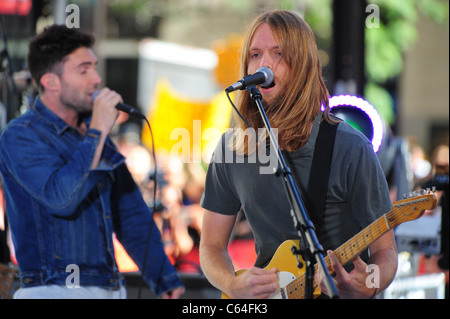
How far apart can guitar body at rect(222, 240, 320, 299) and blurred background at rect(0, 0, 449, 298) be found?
0.95 m

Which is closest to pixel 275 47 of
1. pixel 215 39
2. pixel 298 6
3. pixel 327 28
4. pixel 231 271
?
pixel 231 271

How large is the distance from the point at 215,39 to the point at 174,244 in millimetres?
13349

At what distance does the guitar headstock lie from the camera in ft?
7.86

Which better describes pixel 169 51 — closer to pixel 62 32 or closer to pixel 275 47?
pixel 62 32

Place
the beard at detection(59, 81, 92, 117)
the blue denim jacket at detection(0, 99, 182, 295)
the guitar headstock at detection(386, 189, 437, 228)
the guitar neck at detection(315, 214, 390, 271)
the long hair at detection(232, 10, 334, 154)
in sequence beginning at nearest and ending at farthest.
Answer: the guitar headstock at detection(386, 189, 437, 228), the guitar neck at detection(315, 214, 390, 271), the long hair at detection(232, 10, 334, 154), the blue denim jacket at detection(0, 99, 182, 295), the beard at detection(59, 81, 92, 117)

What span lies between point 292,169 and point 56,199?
48.5 inches

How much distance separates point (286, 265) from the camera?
8.88ft

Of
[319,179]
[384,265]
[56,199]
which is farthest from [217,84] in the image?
[384,265]

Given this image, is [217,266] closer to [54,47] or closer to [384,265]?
[384,265]

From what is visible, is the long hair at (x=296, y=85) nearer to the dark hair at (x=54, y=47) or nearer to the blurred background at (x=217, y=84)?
the blurred background at (x=217, y=84)

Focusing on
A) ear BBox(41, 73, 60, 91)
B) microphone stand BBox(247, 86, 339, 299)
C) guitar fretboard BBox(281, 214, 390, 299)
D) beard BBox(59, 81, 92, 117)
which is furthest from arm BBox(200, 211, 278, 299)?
ear BBox(41, 73, 60, 91)

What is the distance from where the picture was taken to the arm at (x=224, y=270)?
2697 millimetres

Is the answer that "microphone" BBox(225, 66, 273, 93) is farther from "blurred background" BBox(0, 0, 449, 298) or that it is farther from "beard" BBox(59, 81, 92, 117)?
"beard" BBox(59, 81, 92, 117)

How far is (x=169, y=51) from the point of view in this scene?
17328mm
